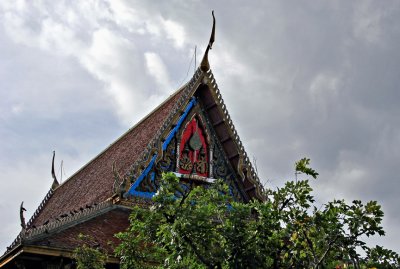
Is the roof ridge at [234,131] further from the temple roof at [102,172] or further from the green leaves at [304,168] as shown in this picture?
the green leaves at [304,168]

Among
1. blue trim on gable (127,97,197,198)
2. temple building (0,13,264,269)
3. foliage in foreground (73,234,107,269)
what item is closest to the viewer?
foliage in foreground (73,234,107,269)

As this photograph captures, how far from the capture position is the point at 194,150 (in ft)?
47.5

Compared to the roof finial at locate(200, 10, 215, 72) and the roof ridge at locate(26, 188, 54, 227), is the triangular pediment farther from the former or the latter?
the roof ridge at locate(26, 188, 54, 227)

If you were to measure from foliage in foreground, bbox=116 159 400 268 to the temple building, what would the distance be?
3271 mm

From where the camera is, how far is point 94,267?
28.7 ft

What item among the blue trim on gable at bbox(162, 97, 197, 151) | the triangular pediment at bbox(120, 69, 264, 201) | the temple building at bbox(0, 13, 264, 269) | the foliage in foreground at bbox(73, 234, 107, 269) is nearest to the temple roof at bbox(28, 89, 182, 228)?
the temple building at bbox(0, 13, 264, 269)

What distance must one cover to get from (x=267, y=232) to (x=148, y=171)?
634 cm

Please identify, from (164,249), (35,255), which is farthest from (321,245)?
(35,255)

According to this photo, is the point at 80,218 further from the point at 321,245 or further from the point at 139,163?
the point at 321,245

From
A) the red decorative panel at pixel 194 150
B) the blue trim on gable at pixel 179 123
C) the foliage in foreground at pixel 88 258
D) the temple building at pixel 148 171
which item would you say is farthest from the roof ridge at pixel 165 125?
the foliage in foreground at pixel 88 258

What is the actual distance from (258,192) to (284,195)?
7.12 m

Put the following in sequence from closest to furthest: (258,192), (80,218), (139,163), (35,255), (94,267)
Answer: (94,267), (35,255), (80,218), (139,163), (258,192)

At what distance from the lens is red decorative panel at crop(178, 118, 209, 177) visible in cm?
1414

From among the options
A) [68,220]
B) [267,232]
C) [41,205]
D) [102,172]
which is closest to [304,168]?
[267,232]
